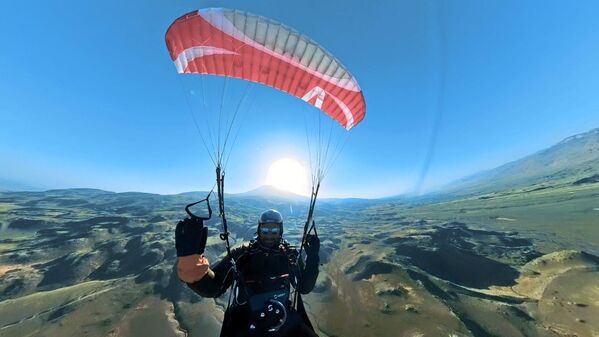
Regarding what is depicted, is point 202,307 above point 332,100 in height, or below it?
below

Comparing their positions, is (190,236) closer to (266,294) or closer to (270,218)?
(266,294)

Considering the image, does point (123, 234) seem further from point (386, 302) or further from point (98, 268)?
point (386, 302)

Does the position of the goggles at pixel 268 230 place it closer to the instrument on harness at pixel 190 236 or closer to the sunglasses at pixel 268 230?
the sunglasses at pixel 268 230

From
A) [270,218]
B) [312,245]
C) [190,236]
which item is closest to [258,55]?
[270,218]

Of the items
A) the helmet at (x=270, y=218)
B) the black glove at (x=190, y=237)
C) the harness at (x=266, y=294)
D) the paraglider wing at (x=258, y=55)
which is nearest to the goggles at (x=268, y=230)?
the helmet at (x=270, y=218)

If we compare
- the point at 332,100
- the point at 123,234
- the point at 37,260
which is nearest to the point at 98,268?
the point at 37,260

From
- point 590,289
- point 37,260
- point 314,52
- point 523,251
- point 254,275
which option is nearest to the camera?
point 254,275
